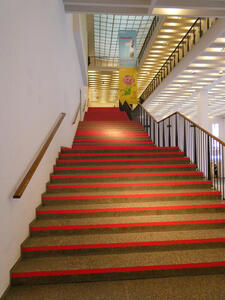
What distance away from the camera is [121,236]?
10.1ft

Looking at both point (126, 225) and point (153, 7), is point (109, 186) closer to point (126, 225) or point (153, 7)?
point (126, 225)

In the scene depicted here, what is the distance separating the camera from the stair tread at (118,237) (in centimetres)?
289

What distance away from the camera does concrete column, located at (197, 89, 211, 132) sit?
1238cm

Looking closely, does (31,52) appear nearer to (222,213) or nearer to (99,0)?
(99,0)

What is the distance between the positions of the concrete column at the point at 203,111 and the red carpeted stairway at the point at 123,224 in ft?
26.6

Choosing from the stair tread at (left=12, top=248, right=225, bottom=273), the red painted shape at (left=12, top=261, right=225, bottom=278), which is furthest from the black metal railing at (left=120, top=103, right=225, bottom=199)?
the red painted shape at (left=12, top=261, right=225, bottom=278)

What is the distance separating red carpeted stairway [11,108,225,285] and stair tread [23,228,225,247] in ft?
0.04

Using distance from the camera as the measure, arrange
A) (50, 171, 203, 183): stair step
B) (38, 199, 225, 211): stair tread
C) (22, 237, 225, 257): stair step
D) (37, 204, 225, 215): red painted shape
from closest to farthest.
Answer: (22, 237, 225, 257): stair step
(37, 204, 225, 215): red painted shape
(38, 199, 225, 211): stair tread
(50, 171, 203, 183): stair step

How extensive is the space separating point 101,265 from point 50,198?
1475 mm

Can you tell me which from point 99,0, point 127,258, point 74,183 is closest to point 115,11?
point 99,0

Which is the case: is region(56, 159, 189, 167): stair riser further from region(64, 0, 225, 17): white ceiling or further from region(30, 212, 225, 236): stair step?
region(64, 0, 225, 17): white ceiling

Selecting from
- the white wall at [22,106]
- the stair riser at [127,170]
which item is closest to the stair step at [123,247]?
the white wall at [22,106]

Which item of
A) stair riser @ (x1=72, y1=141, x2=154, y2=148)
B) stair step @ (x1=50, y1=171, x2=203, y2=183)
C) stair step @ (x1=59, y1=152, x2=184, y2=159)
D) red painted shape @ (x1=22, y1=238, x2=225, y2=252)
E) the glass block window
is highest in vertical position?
the glass block window

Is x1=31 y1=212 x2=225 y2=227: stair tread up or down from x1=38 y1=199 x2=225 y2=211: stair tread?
down
